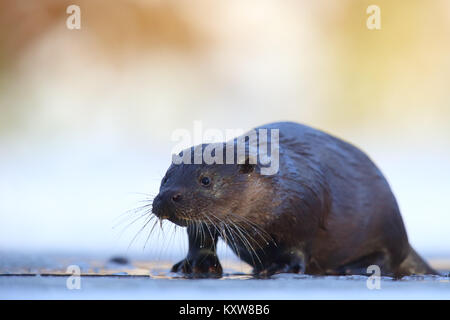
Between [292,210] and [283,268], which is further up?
[292,210]

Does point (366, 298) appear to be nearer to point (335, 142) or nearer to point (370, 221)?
point (370, 221)

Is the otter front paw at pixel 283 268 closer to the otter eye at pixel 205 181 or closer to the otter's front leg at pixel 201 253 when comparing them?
the otter's front leg at pixel 201 253

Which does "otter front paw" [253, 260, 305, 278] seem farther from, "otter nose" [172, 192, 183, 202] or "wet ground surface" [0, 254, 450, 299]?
"otter nose" [172, 192, 183, 202]

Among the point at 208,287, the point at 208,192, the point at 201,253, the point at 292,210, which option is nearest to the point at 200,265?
the point at 201,253

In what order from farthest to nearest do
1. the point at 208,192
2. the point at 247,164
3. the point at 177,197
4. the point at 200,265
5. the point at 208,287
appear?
the point at 200,265
the point at 247,164
the point at 208,192
the point at 177,197
the point at 208,287

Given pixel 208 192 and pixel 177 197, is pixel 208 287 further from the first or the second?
pixel 208 192

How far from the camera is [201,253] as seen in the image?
619 cm

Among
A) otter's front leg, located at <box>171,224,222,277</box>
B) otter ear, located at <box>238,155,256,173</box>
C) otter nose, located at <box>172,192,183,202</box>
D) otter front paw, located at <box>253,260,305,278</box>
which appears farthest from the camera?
otter's front leg, located at <box>171,224,222,277</box>

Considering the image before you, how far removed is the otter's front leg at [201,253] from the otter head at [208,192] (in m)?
0.33

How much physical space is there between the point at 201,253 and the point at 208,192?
60 centimetres

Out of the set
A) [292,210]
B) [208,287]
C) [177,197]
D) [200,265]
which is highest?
[177,197]

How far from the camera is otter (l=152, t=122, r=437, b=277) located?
5.85 metres

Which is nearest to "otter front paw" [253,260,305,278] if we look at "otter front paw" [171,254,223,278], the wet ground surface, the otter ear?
the wet ground surface
